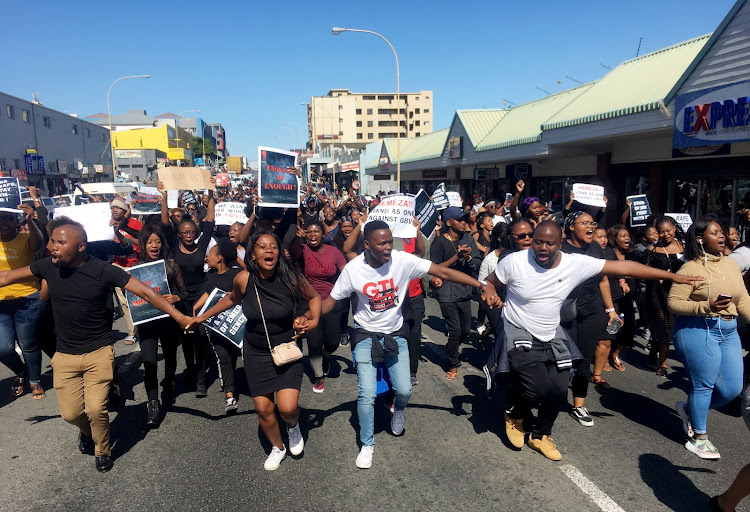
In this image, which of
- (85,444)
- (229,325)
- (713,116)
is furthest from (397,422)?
(713,116)

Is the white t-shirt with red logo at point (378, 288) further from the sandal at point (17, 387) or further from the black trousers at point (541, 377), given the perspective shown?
the sandal at point (17, 387)

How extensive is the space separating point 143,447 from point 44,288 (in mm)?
1593

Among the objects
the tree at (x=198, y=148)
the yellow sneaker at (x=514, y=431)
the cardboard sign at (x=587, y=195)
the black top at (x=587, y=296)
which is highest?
the tree at (x=198, y=148)

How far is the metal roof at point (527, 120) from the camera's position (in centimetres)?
1902

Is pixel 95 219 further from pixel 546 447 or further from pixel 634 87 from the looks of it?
pixel 634 87

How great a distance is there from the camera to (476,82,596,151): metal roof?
62.4ft

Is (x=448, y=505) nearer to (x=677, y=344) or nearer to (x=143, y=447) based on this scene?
(x=677, y=344)

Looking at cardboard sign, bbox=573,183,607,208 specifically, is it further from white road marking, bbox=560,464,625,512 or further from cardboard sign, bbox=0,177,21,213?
cardboard sign, bbox=0,177,21,213

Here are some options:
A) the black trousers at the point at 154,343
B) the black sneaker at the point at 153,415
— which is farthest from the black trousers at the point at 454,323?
the black sneaker at the point at 153,415

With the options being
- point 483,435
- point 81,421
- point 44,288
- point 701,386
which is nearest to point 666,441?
point 701,386

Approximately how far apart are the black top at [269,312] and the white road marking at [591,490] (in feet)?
7.62

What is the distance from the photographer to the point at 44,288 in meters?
4.55

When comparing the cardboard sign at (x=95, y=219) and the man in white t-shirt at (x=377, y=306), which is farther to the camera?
the cardboard sign at (x=95, y=219)

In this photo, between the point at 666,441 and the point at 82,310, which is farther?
the point at 666,441
